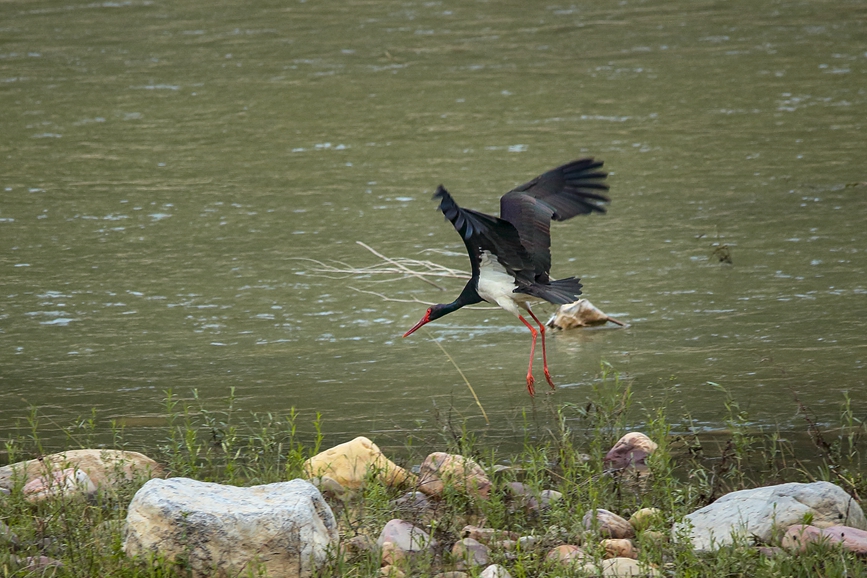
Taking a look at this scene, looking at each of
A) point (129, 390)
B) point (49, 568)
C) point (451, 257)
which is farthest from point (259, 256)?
point (49, 568)

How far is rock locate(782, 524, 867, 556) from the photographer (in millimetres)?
4156

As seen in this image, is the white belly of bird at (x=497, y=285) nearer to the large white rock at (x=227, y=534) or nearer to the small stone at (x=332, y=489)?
the small stone at (x=332, y=489)

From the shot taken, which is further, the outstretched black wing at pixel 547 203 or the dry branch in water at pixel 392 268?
the dry branch in water at pixel 392 268

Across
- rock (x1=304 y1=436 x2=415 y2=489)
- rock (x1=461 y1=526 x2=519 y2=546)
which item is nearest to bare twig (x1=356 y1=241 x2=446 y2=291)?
rock (x1=304 y1=436 x2=415 y2=489)

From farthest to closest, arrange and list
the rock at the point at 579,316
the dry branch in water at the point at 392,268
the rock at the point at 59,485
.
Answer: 1. the dry branch in water at the point at 392,268
2. the rock at the point at 579,316
3. the rock at the point at 59,485

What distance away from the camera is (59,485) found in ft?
15.1

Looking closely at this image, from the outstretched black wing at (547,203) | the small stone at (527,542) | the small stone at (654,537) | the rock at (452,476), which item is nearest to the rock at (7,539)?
the rock at (452,476)

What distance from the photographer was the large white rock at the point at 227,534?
4062mm

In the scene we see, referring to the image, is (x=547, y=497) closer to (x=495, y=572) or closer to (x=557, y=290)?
(x=495, y=572)

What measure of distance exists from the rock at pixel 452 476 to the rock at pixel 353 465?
87 millimetres

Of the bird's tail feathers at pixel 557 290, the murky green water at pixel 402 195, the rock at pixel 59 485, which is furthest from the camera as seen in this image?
the murky green water at pixel 402 195

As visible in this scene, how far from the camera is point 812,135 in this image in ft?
35.4

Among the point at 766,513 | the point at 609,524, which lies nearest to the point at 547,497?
the point at 609,524

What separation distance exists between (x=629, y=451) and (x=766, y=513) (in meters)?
1.00
